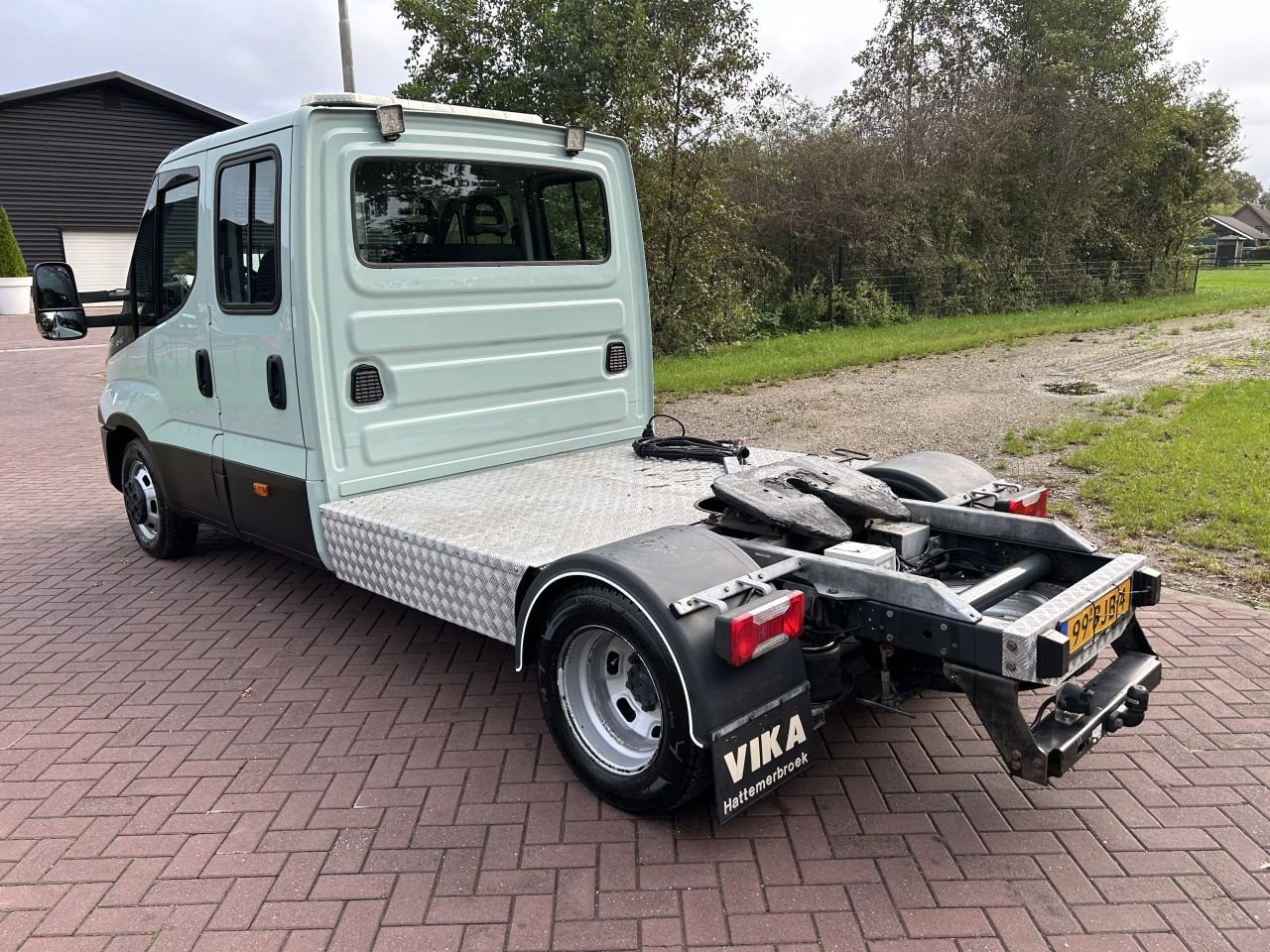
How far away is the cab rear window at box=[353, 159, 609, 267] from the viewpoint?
426 cm

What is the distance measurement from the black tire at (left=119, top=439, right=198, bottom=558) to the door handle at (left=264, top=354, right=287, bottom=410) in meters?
1.74

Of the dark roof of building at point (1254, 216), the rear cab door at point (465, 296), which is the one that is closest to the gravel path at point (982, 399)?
the rear cab door at point (465, 296)

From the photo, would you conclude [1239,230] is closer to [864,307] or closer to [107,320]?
[864,307]

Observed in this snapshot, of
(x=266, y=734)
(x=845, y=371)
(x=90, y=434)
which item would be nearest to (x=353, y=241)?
(x=266, y=734)

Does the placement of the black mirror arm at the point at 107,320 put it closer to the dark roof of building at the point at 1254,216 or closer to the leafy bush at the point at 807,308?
the leafy bush at the point at 807,308

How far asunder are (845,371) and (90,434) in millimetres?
9646

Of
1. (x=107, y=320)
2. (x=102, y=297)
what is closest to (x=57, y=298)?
(x=107, y=320)

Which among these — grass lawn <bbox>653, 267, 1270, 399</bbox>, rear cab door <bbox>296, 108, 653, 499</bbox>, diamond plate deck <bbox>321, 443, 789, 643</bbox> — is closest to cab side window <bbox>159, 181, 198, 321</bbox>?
rear cab door <bbox>296, 108, 653, 499</bbox>

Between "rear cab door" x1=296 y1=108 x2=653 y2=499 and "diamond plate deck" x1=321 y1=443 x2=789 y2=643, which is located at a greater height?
"rear cab door" x1=296 y1=108 x2=653 y2=499

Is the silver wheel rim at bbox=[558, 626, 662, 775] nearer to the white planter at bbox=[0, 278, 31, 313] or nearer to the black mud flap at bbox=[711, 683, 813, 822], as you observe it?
the black mud flap at bbox=[711, 683, 813, 822]

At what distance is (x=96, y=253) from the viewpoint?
29.8m

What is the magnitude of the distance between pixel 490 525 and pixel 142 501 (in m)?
3.33

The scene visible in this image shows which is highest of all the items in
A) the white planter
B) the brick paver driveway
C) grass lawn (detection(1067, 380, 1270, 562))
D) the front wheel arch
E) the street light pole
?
the street light pole

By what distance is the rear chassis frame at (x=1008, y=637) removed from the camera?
2686 millimetres
